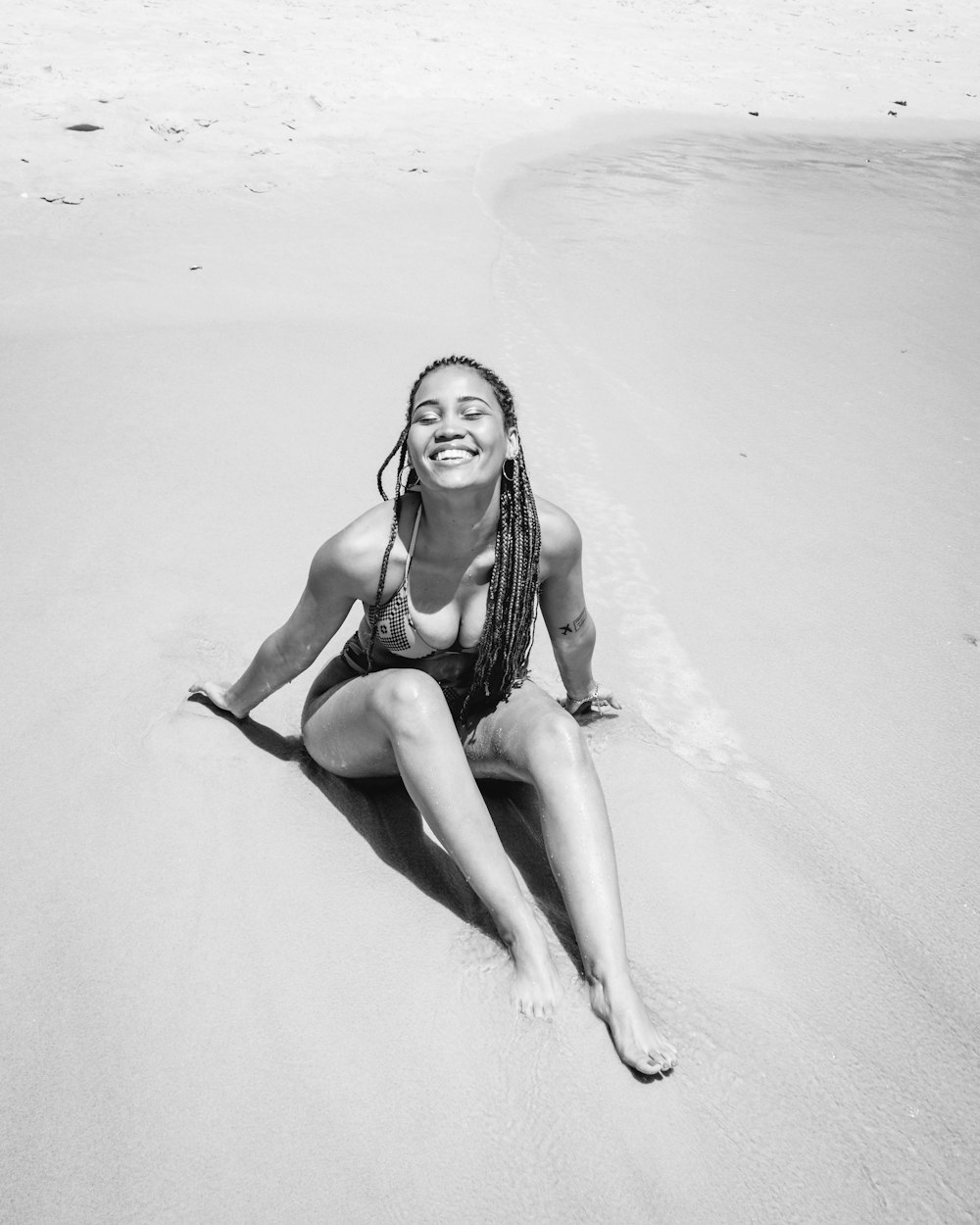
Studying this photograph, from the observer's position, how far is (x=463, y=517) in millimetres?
2047

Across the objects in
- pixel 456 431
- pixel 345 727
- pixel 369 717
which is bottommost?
pixel 345 727

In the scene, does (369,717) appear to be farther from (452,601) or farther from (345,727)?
(452,601)

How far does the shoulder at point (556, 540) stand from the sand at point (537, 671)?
60 centimetres

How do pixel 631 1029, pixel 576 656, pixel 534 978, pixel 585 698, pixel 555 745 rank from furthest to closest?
1. pixel 585 698
2. pixel 576 656
3. pixel 555 745
4. pixel 534 978
5. pixel 631 1029

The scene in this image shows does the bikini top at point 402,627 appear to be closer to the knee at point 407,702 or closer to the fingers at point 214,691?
the knee at point 407,702

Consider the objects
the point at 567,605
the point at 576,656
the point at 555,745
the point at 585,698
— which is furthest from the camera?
the point at 585,698

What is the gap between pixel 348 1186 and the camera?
1.55 m

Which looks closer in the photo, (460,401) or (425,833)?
(460,401)

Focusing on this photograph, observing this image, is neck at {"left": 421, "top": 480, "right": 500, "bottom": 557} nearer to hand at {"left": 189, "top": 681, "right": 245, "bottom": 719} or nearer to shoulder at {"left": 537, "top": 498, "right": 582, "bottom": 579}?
shoulder at {"left": 537, "top": 498, "right": 582, "bottom": 579}

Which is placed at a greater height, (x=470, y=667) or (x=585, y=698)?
(x=470, y=667)

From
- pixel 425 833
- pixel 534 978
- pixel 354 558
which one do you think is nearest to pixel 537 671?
pixel 425 833

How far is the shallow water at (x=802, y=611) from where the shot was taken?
1.76 m

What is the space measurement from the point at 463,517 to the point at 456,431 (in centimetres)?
18

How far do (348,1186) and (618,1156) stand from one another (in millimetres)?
449
